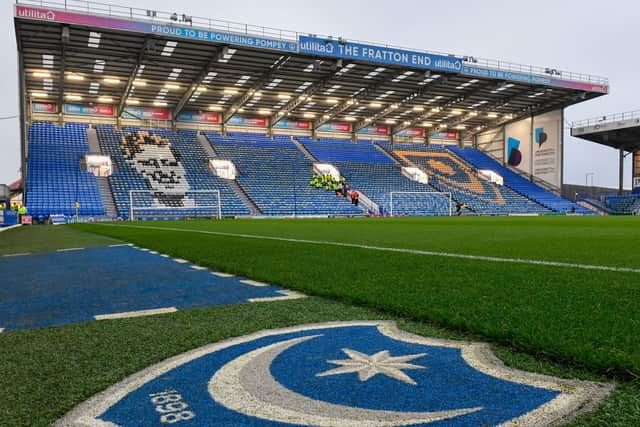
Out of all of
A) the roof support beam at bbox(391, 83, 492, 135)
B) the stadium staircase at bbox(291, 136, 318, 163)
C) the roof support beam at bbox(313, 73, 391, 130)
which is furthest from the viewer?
the stadium staircase at bbox(291, 136, 318, 163)

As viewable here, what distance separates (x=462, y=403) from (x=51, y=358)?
70.7 inches

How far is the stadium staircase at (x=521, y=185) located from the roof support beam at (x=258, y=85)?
24.7 metres

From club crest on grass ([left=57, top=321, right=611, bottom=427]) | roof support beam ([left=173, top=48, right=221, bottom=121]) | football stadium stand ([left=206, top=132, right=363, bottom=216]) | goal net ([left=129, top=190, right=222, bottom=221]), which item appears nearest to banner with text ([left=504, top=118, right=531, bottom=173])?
football stadium stand ([left=206, top=132, right=363, bottom=216])

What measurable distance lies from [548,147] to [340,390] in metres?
48.6

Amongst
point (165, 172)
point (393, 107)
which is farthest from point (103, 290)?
point (393, 107)

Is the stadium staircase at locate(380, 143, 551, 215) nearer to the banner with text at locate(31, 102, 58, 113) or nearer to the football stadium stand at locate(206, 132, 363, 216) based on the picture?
the football stadium stand at locate(206, 132, 363, 216)

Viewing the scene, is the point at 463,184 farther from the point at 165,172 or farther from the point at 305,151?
the point at 165,172

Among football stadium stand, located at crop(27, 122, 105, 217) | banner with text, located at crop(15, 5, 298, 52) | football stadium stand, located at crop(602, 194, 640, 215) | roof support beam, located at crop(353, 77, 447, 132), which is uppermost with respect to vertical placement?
banner with text, located at crop(15, 5, 298, 52)

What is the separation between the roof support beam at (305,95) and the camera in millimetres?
34150

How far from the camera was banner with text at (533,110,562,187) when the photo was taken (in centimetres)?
4334

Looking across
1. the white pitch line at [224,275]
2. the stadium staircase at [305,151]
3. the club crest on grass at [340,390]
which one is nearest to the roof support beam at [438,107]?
the stadium staircase at [305,151]

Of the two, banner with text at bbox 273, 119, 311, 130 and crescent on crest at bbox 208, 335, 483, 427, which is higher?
banner with text at bbox 273, 119, 311, 130

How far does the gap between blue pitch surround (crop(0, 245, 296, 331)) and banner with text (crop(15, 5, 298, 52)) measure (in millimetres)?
22528

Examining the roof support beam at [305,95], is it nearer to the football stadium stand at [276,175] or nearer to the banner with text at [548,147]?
the football stadium stand at [276,175]
